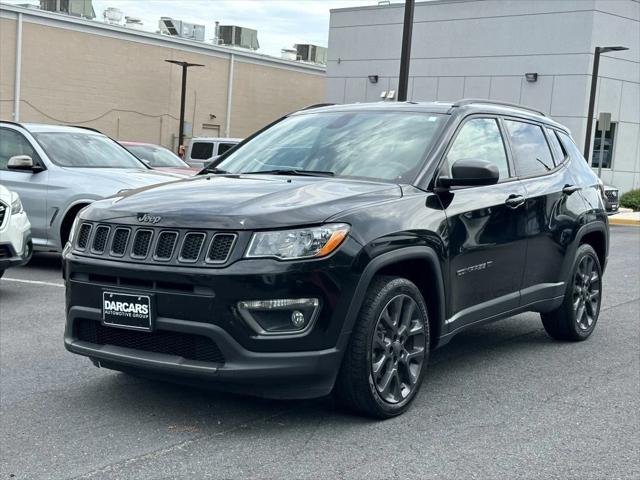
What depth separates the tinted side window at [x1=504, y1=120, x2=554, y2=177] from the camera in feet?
21.4

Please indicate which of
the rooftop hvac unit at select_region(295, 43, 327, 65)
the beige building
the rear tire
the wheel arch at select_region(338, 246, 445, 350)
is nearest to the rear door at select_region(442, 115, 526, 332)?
the wheel arch at select_region(338, 246, 445, 350)

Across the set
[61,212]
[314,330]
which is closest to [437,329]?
[314,330]

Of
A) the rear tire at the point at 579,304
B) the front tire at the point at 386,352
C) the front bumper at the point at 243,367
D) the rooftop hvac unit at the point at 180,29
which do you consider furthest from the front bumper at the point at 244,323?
the rooftop hvac unit at the point at 180,29

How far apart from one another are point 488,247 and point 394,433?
5.06 ft

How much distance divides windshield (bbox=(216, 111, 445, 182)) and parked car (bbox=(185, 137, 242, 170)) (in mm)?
15638

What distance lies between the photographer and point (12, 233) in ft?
28.4

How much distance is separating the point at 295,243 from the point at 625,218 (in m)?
22.5

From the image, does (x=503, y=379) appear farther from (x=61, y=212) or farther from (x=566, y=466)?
(x=61, y=212)

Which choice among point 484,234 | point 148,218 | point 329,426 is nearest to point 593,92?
point 484,234

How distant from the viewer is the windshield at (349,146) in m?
5.54

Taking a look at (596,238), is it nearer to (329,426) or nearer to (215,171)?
(215,171)

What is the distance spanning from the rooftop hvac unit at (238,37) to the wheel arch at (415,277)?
4044 centimetres

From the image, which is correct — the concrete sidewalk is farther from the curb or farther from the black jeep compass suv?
the black jeep compass suv

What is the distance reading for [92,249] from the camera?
4.84 meters
